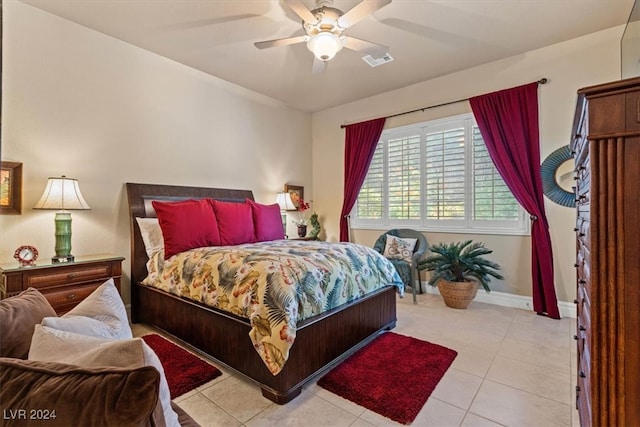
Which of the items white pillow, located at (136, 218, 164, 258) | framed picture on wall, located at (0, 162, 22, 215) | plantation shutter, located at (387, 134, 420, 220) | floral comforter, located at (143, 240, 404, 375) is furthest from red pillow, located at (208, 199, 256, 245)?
plantation shutter, located at (387, 134, 420, 220)

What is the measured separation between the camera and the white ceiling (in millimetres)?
2672

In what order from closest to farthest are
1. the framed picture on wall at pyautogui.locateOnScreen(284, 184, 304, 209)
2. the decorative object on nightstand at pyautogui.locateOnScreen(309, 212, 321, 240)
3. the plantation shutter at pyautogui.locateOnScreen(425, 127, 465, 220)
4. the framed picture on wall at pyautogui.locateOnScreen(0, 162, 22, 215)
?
the framed picture on wall at pyautogui.locateOnScreen(0, 162, 22, 215) → the plantation shutter at pyautogui.locateOnScreen(425, 127, 465, 220) → the framed picture on wall at pyautogui.locateOnScreen(284, 184, 304, 209) → the decorative object on nightstand at pyautogui.locateOnScreen(309, 212, 321, 240)

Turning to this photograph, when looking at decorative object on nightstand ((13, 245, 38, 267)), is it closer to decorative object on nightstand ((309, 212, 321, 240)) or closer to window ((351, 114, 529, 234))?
decorative object on nightstand ((309, 212, 321, 240))

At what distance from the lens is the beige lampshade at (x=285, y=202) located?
15.5 feet

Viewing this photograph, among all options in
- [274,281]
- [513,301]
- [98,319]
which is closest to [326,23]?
[274,281]

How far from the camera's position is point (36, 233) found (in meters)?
2.69

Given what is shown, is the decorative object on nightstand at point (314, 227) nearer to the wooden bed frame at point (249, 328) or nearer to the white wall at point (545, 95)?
the white wall at point (545, 95)

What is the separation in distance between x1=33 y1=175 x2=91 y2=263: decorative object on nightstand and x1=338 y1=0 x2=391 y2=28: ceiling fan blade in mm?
2649

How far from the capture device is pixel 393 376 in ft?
6.96

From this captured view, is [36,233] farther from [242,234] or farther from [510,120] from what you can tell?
[510,120]

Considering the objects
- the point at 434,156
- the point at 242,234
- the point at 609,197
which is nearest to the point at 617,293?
the point at 609,197

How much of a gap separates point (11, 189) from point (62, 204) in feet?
1.44

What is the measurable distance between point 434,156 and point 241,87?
2.89m

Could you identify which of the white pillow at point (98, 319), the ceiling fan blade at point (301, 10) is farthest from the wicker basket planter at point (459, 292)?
the white pillow at point (98, 319)
